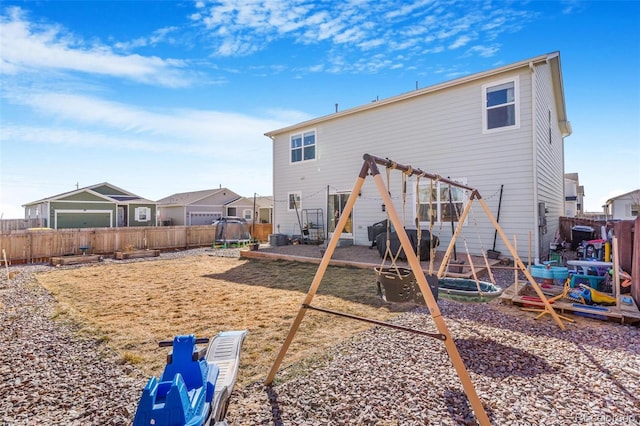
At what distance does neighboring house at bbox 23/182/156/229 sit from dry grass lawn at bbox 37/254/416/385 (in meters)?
14.0

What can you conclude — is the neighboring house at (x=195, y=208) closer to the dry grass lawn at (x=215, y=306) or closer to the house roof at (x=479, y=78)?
the house roof at (x=479, y=78)

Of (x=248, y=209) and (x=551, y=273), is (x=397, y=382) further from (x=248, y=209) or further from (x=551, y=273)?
(x=248, y=209)

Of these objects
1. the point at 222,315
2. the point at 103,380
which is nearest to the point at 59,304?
the point at 222,315

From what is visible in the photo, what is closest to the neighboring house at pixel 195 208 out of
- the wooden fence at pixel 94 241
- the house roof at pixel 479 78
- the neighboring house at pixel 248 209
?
the neighboring house at pixel 248 209

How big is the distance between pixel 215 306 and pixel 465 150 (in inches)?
337

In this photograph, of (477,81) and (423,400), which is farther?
(477,81)

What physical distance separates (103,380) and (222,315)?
2107 mm

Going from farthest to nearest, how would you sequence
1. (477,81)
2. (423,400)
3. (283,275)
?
(477,81) → (283,275) → (423,400)

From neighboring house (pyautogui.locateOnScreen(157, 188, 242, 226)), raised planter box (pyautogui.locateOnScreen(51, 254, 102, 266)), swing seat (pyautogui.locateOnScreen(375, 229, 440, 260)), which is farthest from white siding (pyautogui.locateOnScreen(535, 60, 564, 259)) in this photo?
neighboring house (pyautogui.locateOnScreen(157, 188, 242, 226))

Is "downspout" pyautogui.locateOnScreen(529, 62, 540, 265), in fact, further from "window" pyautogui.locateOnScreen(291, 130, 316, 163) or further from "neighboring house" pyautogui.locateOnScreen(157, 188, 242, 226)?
"neighboring house" pyautogui.locateOnScreen(157, 188, 242, 226)

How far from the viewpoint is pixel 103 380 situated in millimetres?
2889

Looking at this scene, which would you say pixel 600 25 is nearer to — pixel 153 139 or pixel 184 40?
pixel 184 40

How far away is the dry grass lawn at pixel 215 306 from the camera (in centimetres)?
363

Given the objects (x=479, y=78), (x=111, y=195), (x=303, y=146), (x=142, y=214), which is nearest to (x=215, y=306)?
(x=479, y=78)
